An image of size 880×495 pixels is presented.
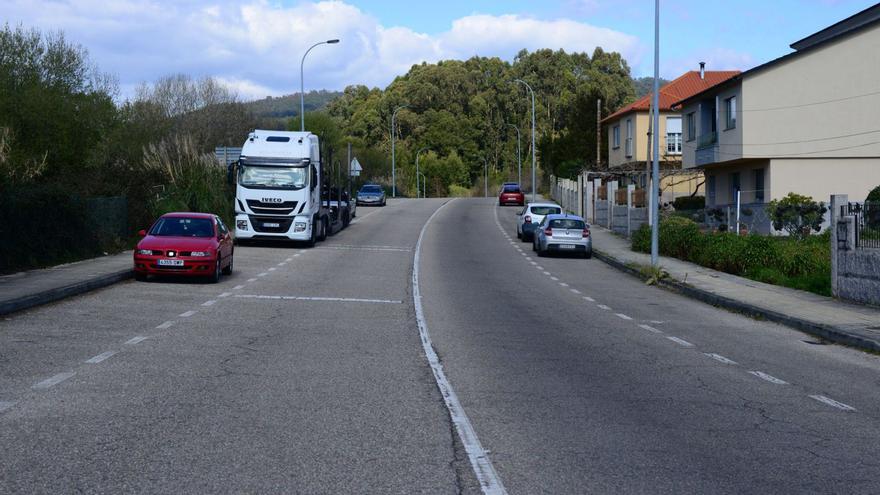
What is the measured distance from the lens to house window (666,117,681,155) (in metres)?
59.9

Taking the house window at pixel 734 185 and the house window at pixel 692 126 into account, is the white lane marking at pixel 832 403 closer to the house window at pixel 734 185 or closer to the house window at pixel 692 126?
the house window at pixel 734 185

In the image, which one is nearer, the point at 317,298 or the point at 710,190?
the point at 317,298

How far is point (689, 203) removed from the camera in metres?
52.8

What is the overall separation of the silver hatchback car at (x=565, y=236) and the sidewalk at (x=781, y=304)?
3.44m

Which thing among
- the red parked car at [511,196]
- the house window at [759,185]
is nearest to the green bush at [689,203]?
the house window at [759,185]

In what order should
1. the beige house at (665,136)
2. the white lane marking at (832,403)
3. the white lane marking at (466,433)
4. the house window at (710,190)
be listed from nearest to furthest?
the white lane marking at (466,433)
the white lane marking at (832,403)
the house window at (710,190)
the beige house at (665,136)

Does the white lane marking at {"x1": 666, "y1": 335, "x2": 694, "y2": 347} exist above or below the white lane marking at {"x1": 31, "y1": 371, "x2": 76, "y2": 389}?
below

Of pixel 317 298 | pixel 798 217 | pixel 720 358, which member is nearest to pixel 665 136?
pixel 798 217

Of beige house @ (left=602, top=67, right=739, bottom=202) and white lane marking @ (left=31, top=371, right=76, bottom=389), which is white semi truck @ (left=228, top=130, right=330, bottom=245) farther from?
beige house @ (left=602, top=67, right=739, bottom=202)

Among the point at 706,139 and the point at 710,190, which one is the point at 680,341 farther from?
the point at 710,190

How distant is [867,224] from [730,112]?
82.0 ft

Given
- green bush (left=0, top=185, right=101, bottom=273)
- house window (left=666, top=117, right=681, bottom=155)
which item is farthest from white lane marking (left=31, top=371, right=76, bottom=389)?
house window (left=666, top=117, right=681, bottom=155)

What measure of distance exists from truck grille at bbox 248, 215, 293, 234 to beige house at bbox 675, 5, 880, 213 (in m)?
19.2

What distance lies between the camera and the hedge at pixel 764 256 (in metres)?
22.2
